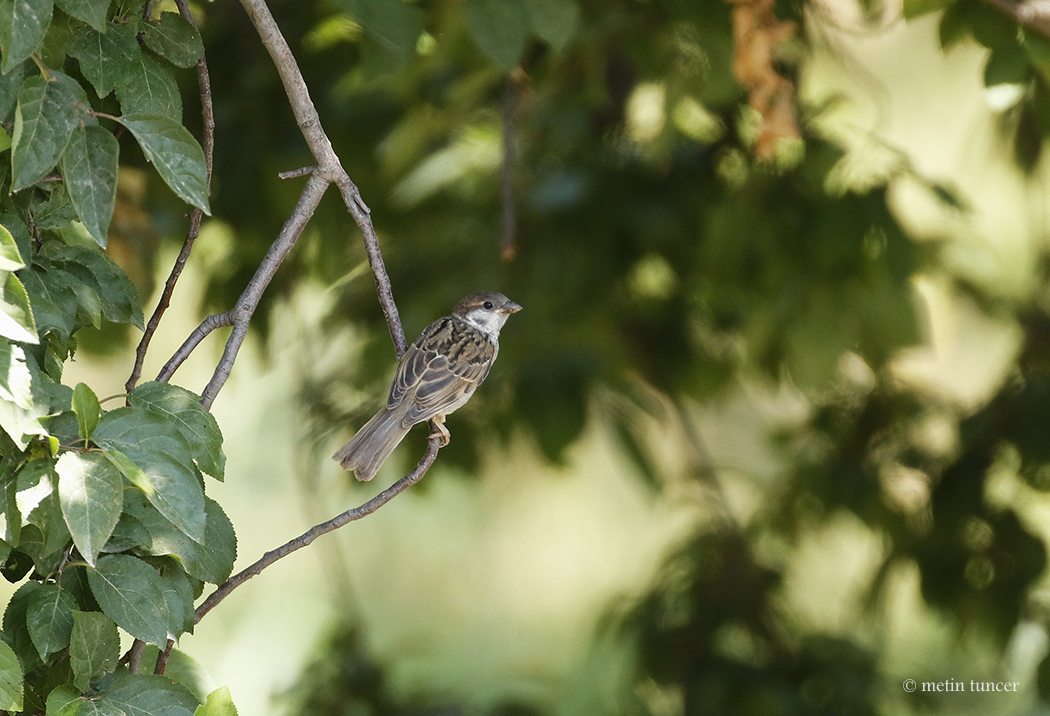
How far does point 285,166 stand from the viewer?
13.2 ft

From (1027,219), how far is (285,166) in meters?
3.64

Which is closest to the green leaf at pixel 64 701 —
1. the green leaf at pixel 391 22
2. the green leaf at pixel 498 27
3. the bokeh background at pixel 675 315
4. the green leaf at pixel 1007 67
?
the green leaf at pixel 391 22

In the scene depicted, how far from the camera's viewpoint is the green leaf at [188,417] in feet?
4.93

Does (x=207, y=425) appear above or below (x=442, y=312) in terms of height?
below

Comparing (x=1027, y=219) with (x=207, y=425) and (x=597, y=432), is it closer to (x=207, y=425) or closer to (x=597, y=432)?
(x=597, y=432)

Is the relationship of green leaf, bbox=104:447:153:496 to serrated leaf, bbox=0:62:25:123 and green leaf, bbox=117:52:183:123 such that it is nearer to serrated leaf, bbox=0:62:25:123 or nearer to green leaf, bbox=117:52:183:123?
serrated leaf, bbox=0:62:25:123

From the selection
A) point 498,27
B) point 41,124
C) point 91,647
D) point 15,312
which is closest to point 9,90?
point 41,124

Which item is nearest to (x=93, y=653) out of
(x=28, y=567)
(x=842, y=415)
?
(x=28, y=567)

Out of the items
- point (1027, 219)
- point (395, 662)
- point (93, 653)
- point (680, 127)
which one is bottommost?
point (93, 653)

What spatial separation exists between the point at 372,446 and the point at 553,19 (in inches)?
45.1

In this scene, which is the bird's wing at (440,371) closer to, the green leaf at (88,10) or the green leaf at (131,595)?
the green leaf at (131,595)

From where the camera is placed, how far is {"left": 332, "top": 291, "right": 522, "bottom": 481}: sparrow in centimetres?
258

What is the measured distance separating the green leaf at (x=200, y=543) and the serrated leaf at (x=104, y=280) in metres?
0.35

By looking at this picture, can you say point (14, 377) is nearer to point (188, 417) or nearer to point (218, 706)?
point (188, 417)
